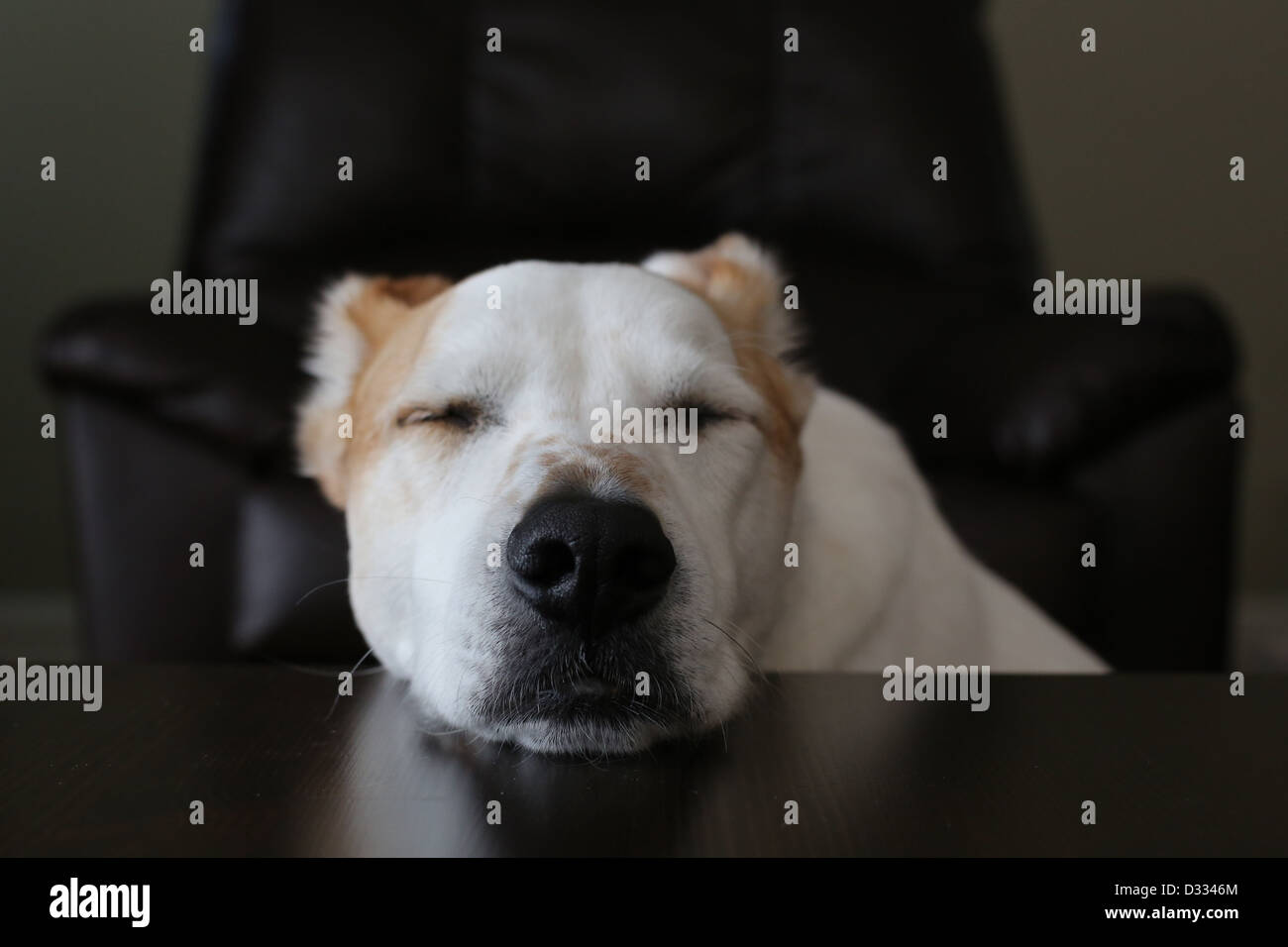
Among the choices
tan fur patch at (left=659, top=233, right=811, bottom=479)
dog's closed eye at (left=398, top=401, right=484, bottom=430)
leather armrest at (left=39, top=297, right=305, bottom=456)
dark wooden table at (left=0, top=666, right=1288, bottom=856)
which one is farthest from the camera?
leather armrest at (left=39, top=297, right=305, bottom=456)

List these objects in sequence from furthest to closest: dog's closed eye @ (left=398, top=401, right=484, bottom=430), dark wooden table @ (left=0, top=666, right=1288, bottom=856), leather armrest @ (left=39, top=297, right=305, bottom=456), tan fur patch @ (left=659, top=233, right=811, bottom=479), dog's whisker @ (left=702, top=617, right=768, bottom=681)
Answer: leather armrest @ (left=39, top=297, right=305, bottom=456) < tan fur patch @ (left=659, top=233, right=811, bottom=479) < dog's closed eye @ (left=398, top=401, right=484, bottom=430) < dog's whisker @ (left=702, top=617, right=768, bottom=681) < dark wooden table @ (left=0, top=666, right=1288, bottom=856)

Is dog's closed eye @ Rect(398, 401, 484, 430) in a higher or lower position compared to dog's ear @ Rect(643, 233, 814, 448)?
lower

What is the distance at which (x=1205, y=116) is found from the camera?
9.82 ft

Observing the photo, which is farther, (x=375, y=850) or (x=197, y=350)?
(x=197, y=350)

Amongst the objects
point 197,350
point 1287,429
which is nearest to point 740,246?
point 197,350

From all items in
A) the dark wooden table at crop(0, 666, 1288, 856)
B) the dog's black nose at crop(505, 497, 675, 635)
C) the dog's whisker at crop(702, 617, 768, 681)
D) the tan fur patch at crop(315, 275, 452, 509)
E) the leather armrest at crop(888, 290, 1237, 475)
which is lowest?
the dark wooden table at crop(0, 666, 1288, 856)

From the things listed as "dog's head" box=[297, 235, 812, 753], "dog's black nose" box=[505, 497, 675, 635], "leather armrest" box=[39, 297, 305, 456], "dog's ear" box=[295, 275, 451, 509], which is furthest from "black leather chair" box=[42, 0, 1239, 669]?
"dog's black nose" box=[505, 497, 675, 635]

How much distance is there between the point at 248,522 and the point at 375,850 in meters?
1.09

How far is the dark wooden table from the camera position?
24.1 inches

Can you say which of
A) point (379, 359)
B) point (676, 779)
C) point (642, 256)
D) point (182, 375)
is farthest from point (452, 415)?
point (642, 256)

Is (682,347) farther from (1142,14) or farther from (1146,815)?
(1142,14)

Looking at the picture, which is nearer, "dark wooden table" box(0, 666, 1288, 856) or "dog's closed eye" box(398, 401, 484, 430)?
"dark wooden table" box(0, 666, 1288, 856)

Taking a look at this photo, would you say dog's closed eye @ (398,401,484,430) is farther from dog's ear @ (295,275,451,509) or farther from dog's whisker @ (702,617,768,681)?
dog's whisker @ (702,617,768,681)
